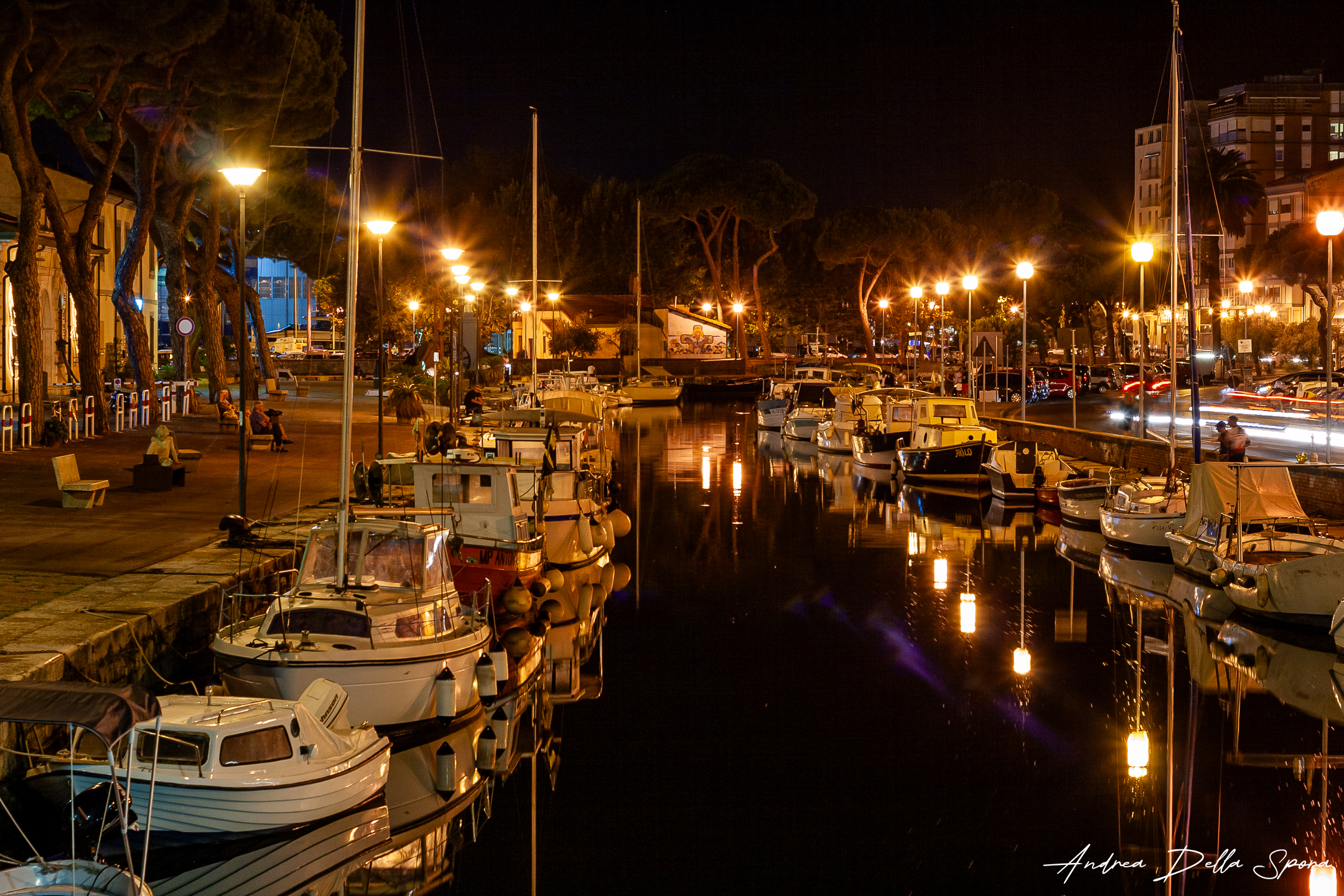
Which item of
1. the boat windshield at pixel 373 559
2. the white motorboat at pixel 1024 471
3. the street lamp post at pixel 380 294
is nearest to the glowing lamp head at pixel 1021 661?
the boat windshield at pixel 373 559

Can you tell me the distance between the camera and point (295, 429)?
38.4 m

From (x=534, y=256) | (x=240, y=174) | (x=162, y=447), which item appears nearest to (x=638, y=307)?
(x=534, y=256)

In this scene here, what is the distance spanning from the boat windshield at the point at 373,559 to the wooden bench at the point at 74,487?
841 centimetres

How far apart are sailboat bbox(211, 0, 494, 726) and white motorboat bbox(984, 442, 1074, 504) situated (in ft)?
68.5

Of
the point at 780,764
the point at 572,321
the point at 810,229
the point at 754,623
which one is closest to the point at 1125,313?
the point at 810,229

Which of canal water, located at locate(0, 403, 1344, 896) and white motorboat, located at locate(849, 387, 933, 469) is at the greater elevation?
white motorboat, located at locate(849, 387, 933, 469)

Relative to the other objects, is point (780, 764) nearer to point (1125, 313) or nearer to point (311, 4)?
point (311, 4)

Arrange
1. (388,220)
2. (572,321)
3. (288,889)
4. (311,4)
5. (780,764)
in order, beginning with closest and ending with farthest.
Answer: (288,889)
(780,764)
(388,220)
(311,4)
(572,321)

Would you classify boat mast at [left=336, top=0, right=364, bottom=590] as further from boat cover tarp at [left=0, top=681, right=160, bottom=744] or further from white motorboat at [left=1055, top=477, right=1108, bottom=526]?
white motorboat at [left=1055, top=477, right=1108, bottom=526]

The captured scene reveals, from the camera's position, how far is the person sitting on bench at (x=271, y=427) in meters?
31.1

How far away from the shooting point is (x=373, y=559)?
14734 mm

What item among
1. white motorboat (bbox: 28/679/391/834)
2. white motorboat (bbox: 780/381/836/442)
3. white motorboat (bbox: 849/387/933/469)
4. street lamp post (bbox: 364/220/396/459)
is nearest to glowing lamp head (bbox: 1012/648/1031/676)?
white motorboat (bbox: 28/679/391/834)

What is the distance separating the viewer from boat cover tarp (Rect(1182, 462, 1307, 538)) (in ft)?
67.5

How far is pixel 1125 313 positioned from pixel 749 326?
29710mm
